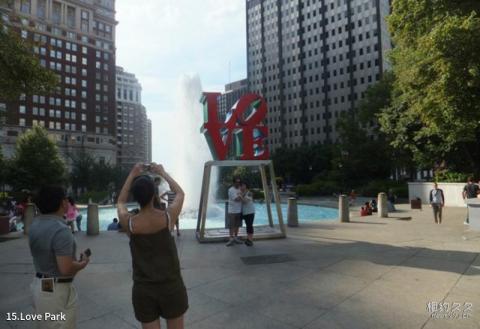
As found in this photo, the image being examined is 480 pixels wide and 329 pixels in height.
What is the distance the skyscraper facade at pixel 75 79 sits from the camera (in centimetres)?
8119

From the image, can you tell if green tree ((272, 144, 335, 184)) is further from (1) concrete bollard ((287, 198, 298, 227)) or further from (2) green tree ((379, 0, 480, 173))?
(1) concrete bollard ((287, 198, 298, 227))

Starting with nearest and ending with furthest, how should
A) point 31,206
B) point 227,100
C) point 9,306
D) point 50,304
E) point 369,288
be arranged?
point 50,304, point 9,306, point 369,288, point 31,206, point 227,100

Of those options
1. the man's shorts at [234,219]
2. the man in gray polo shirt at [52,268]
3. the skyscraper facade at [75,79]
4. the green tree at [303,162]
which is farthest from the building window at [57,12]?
the man in gray polo shirt at [52,268]

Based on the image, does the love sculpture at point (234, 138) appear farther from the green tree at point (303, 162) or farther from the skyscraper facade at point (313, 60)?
the skyscraper facade at point (313, 60)

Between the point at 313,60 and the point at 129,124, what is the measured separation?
91.4 meters

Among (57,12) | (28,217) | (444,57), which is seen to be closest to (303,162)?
(444,57)

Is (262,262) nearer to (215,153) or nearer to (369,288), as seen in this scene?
(369,288)

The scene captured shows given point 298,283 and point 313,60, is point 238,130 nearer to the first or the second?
point 298,283

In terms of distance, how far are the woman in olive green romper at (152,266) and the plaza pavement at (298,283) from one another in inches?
70.6

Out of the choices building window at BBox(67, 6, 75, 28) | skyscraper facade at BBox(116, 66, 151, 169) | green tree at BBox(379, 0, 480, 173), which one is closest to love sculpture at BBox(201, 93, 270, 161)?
green tree at BBox(379, 0, 480, 173)

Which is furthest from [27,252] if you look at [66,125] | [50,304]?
[66,125]

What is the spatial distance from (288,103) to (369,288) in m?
104

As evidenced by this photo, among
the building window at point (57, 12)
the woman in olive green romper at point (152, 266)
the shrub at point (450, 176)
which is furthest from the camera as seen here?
the building window at point (57, 12)

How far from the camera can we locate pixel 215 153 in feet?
37.2
